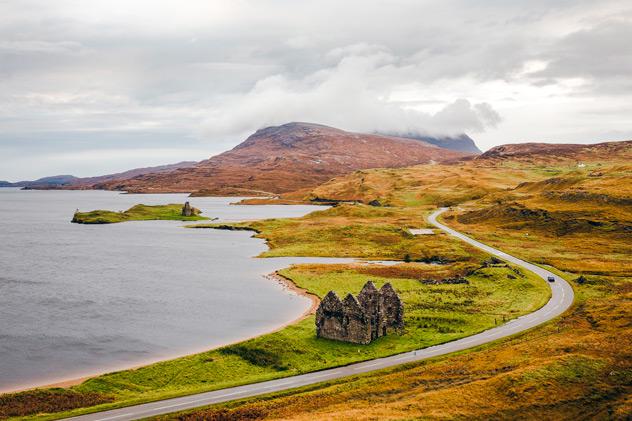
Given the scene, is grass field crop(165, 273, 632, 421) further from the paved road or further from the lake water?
the lake water

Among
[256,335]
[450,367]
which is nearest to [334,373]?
[450,367]

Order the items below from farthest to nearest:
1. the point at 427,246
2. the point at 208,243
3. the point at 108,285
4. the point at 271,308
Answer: the point at 208,243 < the point at 427,246 < the point at 108,285 < the point at 271,308

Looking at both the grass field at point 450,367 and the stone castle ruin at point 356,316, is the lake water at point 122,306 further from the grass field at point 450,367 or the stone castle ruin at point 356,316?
the stone castle ruin at point 356,316

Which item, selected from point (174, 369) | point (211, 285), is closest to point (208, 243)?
point (211, 285)

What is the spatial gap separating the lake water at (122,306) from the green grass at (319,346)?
750cm

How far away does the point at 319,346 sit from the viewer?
3066 inches

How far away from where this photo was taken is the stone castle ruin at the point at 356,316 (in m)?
79.8

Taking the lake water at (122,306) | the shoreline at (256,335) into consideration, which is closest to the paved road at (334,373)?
the shoreline at (256,335)

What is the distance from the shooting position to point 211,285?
416ft

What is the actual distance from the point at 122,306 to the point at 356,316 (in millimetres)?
51290

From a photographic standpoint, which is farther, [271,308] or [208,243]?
[208,243]

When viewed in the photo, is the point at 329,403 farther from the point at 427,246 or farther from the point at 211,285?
the point at 427,246

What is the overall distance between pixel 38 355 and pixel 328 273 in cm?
7156

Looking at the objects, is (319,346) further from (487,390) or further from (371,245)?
(371,245)
